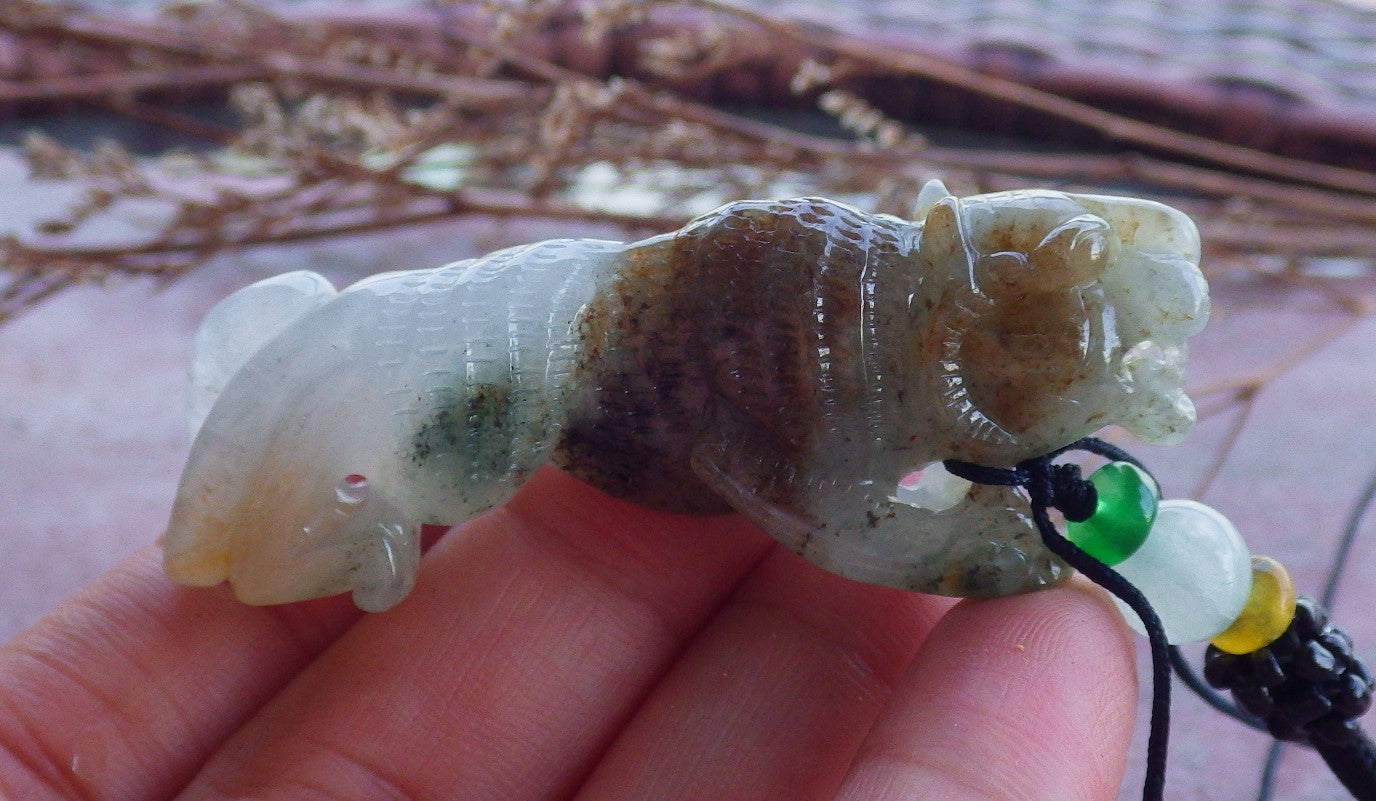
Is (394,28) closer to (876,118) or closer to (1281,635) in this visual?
(876,118)

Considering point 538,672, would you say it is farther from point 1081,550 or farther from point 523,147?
point 523,147

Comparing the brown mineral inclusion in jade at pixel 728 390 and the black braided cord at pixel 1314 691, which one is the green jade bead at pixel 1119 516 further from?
the black braided cord at pixel 1314 691

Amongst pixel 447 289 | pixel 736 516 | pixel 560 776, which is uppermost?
pixel 447 289

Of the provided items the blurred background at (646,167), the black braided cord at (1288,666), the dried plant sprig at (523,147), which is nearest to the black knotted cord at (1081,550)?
the black braided cord at (1288,666)

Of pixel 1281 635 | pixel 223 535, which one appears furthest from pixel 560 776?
pixel 1281 635

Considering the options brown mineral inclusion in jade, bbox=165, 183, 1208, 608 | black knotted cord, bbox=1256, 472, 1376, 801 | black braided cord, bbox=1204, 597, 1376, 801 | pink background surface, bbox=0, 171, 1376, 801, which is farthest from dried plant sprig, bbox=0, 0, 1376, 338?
black braided cord, bbox=1204, 597, 1376, 801

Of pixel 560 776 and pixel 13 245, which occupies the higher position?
pixel 13 245

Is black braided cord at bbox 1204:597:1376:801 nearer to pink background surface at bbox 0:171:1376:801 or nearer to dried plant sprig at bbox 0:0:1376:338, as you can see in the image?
pink background surface at bbox 0:171:1376:801
